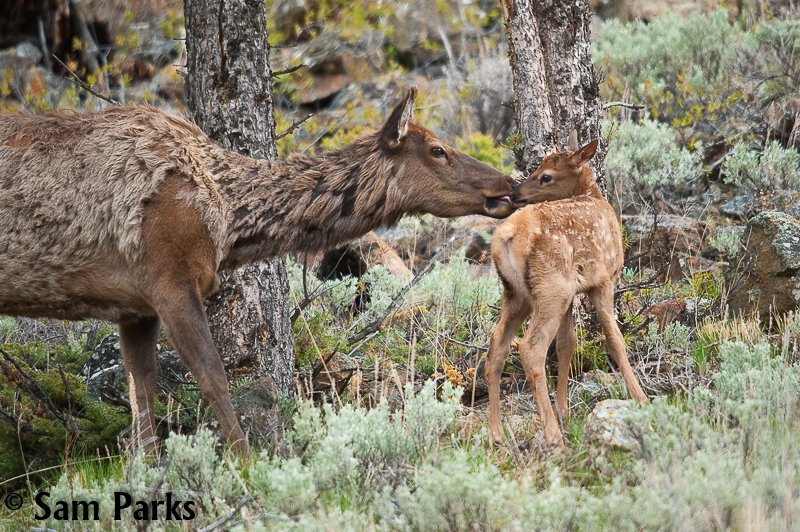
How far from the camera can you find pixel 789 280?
804cm

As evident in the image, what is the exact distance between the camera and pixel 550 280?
6.39m

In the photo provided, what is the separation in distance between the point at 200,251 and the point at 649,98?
8.88 metres

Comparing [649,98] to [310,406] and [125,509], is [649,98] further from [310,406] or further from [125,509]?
[125,509]

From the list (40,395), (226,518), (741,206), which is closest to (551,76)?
(741,206)

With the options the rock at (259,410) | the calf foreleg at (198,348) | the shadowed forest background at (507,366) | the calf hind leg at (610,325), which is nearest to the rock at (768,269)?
the shadowed forest background at (507,366)

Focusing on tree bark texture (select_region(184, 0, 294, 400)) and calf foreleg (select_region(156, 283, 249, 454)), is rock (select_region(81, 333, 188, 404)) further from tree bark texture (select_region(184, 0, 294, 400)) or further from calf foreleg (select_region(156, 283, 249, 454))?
calf foreleg (select_region(156, 283, 249, 454))

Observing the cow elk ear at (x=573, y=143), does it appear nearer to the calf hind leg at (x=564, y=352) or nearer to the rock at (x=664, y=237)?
the calf hind leg at (x=564, y=352)

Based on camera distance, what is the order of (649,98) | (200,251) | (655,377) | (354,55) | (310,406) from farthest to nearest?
(354,55) < (649,98) < (655,377) < (200,251) < (310,406)

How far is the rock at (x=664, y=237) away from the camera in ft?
33.1

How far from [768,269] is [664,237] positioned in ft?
7.02

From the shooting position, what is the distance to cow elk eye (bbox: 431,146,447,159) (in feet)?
→ 22.5

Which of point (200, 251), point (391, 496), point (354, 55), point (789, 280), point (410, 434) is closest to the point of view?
point (391, 496)

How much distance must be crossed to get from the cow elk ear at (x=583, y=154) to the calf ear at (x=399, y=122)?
124cm

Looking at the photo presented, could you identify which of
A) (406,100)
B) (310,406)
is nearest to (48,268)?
(310,406)
